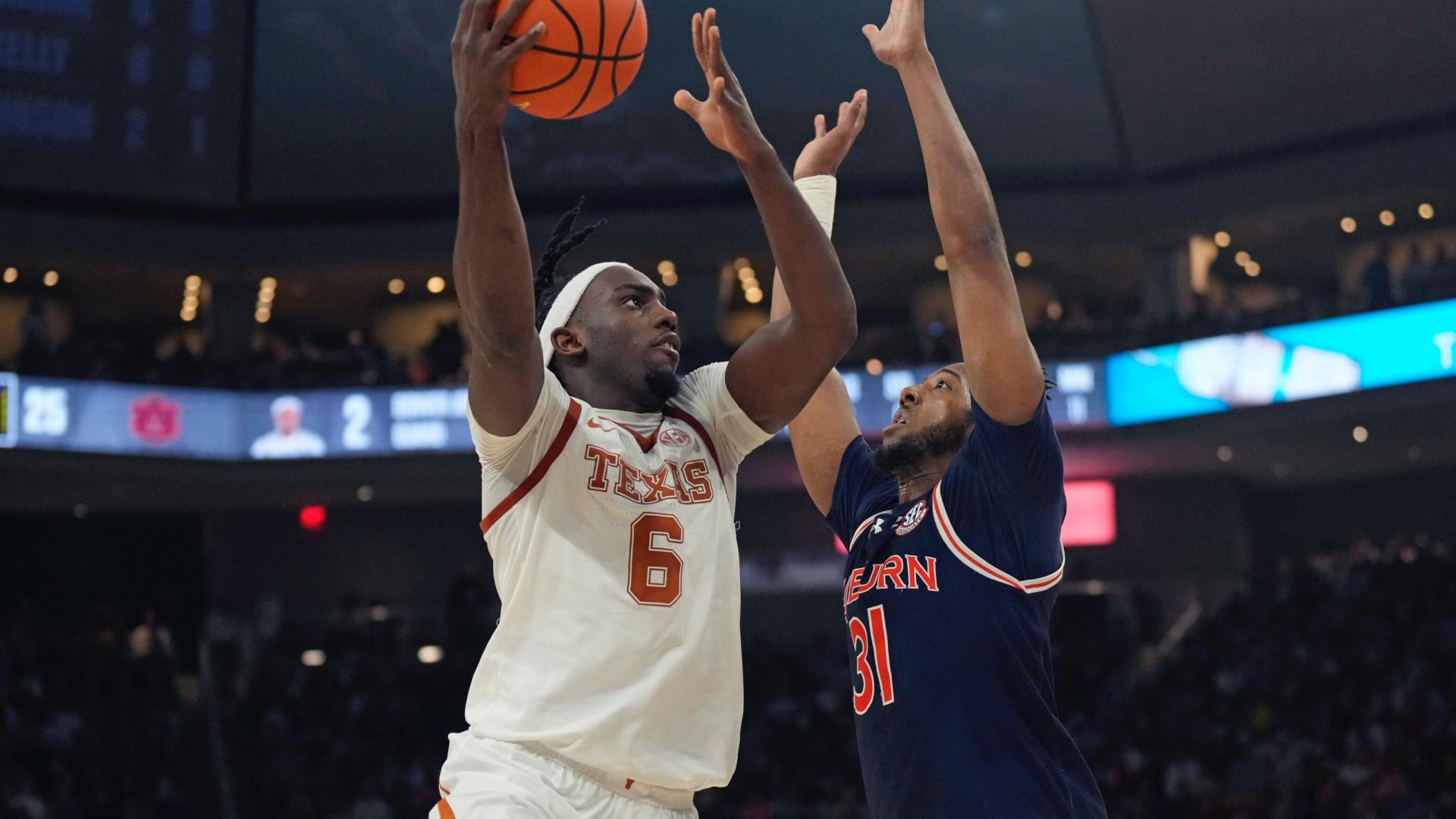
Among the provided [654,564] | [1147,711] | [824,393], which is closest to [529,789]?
[654,564]

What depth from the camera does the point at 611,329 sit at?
373 centimetres

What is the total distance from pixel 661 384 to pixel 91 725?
49.8 ft

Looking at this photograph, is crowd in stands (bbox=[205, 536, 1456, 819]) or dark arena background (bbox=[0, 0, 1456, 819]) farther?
dark arena background (bbox=[0, 0, 1456, 819])

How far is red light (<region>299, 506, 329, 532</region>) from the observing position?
23203mm

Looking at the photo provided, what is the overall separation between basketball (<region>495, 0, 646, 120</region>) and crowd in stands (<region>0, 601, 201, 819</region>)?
44.0 ft

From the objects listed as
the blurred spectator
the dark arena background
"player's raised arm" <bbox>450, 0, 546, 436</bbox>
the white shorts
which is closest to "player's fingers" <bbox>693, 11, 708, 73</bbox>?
"player's raised arm" <bbox>450, 0, 546, 436</bbox>

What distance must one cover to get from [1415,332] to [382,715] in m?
12.3

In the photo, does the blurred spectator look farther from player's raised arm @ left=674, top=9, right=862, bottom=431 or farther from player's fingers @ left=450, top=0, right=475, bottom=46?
player's fingers @ left=450, top=0, right=475, bottom=46

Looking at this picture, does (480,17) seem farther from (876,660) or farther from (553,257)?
(876,660)

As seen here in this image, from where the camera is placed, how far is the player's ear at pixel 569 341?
376cm

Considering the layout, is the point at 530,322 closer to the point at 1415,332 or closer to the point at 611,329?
the point at 611,329

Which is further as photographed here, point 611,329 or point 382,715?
point 382,715

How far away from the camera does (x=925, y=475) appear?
4.25 meters

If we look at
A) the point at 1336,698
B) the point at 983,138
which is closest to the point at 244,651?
the point at 983,138
